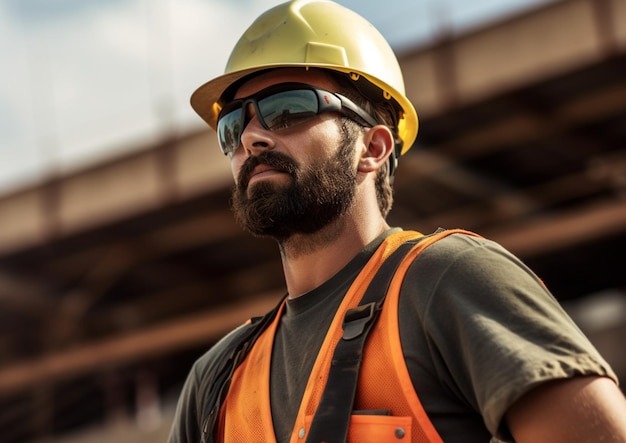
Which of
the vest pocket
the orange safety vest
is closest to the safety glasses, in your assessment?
the orange safety vest

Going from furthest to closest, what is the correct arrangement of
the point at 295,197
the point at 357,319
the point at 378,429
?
the point at 295,197 < the point at 357,319 < the point at 378,429

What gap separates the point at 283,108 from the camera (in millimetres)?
2762

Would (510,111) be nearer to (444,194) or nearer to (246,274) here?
(444,194)

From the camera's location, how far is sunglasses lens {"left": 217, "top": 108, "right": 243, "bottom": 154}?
9.40ft

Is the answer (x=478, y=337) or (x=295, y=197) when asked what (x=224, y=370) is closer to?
(x=295, y=197)

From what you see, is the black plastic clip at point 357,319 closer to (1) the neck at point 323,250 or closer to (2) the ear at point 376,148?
(1) the neck at point 323,250

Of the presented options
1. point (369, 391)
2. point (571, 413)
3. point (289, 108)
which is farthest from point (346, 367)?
point (289, 108)

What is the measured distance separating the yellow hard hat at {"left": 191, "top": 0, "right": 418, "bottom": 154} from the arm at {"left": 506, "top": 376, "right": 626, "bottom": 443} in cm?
128

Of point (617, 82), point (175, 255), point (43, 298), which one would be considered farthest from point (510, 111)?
point (43, 298)

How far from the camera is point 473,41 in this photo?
11070 millimetres

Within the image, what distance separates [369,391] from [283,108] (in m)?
0.94

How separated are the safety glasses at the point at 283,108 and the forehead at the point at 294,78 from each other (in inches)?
1.8

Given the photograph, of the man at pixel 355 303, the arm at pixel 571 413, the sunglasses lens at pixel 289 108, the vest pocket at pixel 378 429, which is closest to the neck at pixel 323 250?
the man at pixel 355 303

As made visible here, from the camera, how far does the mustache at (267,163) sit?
271cm
